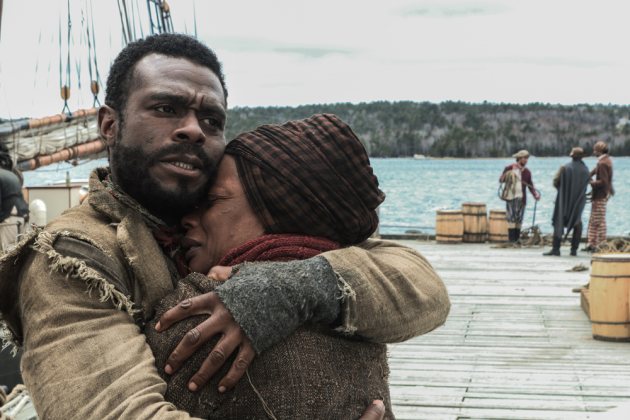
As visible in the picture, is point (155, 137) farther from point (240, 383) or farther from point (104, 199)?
point (240, 383)

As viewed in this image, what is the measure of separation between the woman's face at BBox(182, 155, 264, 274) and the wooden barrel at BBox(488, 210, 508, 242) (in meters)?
14.8

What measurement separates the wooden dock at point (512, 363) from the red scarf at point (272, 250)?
1402 millimetres

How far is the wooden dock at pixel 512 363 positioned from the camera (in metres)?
5.12

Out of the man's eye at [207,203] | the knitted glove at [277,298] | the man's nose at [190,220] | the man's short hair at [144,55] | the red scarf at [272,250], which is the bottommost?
the knitted glove at [277,298]

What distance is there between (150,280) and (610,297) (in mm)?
5946

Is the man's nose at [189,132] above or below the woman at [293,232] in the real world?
above

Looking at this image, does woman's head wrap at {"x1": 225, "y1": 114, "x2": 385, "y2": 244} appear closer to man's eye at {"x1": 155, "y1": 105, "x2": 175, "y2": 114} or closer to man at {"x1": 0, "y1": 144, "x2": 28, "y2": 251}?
man's eye at {"x1": 155, "y1": 105, "x2": 175, "y2": 114}

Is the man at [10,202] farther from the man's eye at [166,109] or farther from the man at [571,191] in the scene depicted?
the man at [571,191]

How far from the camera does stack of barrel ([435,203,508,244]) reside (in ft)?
53.2

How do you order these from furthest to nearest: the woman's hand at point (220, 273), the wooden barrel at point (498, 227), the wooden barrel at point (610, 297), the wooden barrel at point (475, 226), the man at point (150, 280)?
1. the wooden barrel at point (475, 226)
2. the wooden barrel at point (498, 227)
3. the wooden barrel at point (610, 297)
4. the woman's hand at point (220, 273)
5. the man at point (150, 280)

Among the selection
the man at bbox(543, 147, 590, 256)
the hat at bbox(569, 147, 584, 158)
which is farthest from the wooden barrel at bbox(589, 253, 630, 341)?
the man at bbox(543, 147, 590, 256)

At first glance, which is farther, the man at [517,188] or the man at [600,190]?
the man at [517,188]

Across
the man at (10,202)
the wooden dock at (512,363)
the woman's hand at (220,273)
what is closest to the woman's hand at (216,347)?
the woman's hand at (220,273)

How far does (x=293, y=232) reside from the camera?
5.70ft
